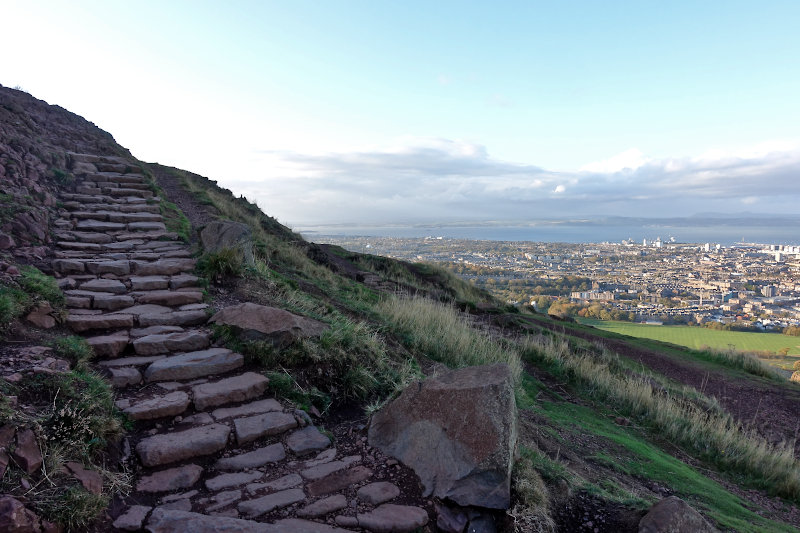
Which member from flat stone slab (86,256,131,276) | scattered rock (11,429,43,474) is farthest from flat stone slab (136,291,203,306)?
scattered rock (11,429,43,474)

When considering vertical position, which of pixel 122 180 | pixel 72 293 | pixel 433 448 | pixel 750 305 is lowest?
pixel 750 305

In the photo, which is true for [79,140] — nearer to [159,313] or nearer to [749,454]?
[159,313]

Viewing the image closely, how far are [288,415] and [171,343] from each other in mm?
1627

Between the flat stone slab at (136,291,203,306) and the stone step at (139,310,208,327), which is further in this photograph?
the flat stone slab at (136,291,203,306)

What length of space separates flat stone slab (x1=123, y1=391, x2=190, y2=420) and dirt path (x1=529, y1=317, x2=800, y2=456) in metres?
8.45

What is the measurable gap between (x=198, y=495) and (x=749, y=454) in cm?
657

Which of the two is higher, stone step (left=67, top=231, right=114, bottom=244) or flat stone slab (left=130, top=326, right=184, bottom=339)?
stone step (left=67, top=231, right=114, bottom=244)

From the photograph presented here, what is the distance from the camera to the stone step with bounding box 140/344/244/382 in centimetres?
411

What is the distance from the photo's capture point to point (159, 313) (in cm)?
528

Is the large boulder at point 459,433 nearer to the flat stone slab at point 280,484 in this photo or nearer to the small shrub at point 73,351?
the flat stone slab at point 280,484

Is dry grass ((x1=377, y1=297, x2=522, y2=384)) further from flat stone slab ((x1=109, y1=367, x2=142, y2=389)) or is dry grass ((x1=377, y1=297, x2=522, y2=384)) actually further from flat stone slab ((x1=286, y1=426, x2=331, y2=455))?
flat stone slab ((x1=109, y1=367, x2=142, y2=389))

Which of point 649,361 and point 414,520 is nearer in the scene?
point 414,520

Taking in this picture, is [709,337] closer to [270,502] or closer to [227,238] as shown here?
[227,238]

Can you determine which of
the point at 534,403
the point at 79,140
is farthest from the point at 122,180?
the point at 534,403
